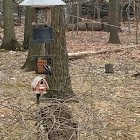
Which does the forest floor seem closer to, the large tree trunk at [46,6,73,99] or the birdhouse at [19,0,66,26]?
the large tree trunk at [46,6,73,99]

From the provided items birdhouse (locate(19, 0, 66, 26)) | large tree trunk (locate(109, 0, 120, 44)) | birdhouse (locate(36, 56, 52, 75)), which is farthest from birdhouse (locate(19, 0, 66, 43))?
large tree trunk (locate(109, 0, 120, 44))

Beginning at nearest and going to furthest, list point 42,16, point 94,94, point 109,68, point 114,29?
point 42,16
point 94,94
point 109,68
point 114,29

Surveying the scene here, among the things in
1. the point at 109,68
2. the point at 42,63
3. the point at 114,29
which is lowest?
the point at 109,68

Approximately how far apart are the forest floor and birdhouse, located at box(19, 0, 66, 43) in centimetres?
82

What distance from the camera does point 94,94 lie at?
773cm

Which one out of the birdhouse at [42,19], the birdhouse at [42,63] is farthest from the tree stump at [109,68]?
the birdhouse at [42,63]

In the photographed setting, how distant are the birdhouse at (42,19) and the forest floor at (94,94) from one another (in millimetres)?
817

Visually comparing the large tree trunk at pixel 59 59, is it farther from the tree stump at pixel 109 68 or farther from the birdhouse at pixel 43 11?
the tree stump at pixel 109 68

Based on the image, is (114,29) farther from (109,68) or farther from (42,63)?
(42,63)

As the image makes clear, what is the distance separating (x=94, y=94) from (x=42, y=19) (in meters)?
3.40

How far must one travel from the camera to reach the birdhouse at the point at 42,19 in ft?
14.6

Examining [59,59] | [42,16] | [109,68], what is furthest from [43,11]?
[109,68]

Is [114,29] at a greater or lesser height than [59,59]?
greater

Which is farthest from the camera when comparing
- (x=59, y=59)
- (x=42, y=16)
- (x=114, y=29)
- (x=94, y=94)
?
(x=114, y=29)
